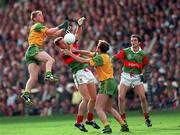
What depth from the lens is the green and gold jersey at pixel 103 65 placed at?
53.3ft

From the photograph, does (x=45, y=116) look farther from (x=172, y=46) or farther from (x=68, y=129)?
(x=68, y=129)

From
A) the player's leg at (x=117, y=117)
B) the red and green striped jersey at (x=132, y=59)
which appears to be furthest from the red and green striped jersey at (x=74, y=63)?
the player's leg at (x=117, y=117)

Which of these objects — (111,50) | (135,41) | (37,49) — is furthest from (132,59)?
(111,50)

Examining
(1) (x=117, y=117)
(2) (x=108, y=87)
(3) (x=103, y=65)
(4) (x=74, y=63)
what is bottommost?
(1) (x=117, y=117)

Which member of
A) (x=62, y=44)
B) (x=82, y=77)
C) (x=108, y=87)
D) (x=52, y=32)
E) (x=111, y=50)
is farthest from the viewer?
(x=111, y=50)

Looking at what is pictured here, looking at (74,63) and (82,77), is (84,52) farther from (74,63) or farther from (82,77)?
(82,77)

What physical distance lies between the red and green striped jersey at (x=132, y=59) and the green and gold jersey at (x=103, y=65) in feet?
5.40

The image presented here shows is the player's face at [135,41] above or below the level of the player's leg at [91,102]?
above

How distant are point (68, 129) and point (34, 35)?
7.95 ft

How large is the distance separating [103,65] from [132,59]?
1871 millimetres

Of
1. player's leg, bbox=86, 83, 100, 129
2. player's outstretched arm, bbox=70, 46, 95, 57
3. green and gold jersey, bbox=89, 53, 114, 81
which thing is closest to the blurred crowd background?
player's leg, bbox=86, 83, 100, 129

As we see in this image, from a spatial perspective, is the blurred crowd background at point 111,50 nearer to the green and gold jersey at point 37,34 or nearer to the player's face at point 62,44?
the green and gold jersey at point 37,34

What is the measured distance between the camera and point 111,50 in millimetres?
25641

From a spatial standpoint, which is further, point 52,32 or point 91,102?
point 52,32
